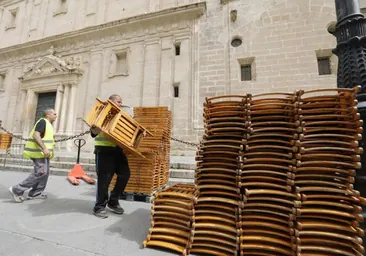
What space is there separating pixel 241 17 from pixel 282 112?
33.7ft

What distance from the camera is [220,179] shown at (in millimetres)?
2182

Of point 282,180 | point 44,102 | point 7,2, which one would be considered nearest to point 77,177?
point 282,180

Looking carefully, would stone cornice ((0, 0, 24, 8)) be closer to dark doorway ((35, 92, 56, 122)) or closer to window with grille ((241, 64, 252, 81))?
dark doorway ((35, 92, 56, 122))

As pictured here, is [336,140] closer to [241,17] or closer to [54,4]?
[241,17]

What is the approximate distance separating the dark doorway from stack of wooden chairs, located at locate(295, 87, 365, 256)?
1473 cm

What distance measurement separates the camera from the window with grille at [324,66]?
29.8ft

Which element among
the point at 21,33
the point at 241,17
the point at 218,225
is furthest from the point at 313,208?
the point at 21,33

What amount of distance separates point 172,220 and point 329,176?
1.65m

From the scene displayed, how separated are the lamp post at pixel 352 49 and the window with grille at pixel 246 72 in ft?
25.2

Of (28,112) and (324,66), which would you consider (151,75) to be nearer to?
(324,66)

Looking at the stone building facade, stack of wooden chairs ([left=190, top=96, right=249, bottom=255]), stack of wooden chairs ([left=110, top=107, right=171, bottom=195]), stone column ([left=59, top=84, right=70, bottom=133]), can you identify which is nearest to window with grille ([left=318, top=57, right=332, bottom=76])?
the stone building facade

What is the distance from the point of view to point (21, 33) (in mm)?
15477

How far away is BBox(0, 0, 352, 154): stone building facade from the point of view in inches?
371

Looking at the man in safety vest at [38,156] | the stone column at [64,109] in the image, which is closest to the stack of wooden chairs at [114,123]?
the man in safety vest at [38,156]
